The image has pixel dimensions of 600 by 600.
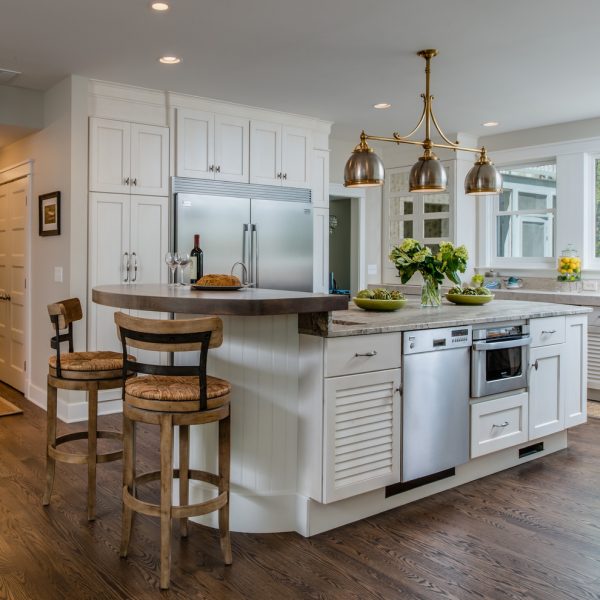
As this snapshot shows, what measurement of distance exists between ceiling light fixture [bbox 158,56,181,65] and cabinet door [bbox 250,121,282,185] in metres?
1.29

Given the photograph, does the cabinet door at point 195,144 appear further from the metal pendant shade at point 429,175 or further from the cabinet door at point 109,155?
the metal pendant shade at point 429,175

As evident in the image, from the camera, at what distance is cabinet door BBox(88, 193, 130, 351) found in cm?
469

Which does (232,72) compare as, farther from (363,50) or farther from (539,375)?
(539,375)

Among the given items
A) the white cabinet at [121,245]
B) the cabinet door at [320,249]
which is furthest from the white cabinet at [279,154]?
the white cabinet at [121,245]

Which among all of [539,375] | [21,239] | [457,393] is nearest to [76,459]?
[457,393]

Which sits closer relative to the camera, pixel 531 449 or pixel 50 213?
pixel 531 449

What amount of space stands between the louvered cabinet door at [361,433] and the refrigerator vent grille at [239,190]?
2914 millimetres

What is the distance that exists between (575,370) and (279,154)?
125 inches

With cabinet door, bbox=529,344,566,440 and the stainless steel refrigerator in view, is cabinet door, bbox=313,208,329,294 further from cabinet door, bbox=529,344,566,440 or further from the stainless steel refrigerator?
cabinet door, bbox=529,344,566,440

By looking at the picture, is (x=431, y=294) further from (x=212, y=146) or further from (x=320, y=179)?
(x=320, y=179)

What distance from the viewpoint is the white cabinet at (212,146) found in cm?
508

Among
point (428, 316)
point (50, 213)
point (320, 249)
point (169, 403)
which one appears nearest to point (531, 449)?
point (428, 316)

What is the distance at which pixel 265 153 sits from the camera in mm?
5590

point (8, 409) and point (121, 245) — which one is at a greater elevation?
point (121, 245)
